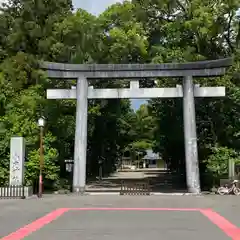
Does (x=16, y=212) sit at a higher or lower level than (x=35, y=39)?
lower

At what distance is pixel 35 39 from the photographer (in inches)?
1817

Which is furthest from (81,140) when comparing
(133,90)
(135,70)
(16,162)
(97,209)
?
(97,209)

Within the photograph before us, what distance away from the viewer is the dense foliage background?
31969 mm

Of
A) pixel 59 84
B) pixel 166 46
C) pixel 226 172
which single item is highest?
pixel 166 46

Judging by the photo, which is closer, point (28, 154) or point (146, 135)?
point (28, 154)

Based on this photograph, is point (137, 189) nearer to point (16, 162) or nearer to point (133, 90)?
point (133, 90)

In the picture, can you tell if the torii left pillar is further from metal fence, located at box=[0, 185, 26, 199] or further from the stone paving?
the stone paving

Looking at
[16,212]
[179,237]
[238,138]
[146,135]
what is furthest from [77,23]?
[146,135]

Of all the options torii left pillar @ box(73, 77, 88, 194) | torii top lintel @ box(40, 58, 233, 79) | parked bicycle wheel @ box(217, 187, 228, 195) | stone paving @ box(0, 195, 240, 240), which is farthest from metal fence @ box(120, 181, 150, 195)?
stone paving @ box(0, 195, 240, 240)

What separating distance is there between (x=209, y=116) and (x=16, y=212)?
64.8 feet

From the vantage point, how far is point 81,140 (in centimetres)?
2909

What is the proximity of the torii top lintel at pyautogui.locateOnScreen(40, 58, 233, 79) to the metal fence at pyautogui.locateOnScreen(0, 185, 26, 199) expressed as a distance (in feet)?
24.4

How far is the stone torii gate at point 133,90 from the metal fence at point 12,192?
3.53 metres

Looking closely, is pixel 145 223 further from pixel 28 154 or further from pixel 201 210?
pixel 28 154
